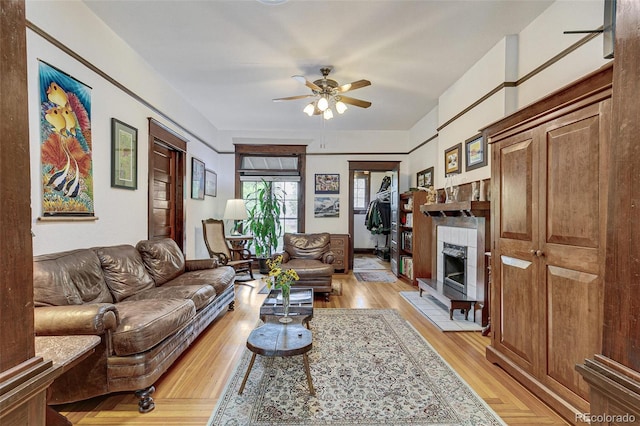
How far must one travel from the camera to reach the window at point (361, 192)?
9.37 m

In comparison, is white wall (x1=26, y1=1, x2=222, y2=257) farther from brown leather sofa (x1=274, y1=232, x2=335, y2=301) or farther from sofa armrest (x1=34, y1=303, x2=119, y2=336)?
brown leather sofa (x1=274, y1=232, x2=335, y2=301)

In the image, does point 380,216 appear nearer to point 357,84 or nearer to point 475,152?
point 475,152

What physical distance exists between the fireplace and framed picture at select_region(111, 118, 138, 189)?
3.94m

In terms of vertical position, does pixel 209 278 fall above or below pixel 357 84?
below

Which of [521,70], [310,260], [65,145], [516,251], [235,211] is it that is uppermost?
[521,70]

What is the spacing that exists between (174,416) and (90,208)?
6.14 ft

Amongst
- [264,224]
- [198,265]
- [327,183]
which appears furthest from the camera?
[327,183]

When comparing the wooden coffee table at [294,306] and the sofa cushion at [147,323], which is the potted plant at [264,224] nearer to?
the wooden coffee table at [294,306]

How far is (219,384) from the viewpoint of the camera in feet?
7.31

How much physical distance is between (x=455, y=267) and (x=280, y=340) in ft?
9.87

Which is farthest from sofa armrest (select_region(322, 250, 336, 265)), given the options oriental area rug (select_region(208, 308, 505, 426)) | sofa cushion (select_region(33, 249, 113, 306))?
sofa cushion (select_region(33, 249, 113, 306))

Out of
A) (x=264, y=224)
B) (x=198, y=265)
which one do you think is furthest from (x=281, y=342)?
(x=264, y=224)

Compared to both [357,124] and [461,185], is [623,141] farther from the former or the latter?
[357,124]

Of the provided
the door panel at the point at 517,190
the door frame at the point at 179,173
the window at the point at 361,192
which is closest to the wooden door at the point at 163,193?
the door frame at the point at 179,173
